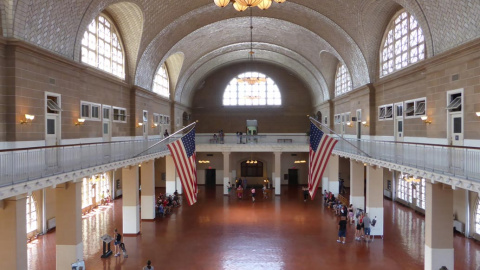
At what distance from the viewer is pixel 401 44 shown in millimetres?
19703

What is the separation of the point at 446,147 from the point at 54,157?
12021 millimetres

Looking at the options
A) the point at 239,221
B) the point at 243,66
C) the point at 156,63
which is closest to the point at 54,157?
the point at 239,221

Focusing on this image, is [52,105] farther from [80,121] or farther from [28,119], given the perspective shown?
[80,121]

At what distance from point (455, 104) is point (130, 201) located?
1577cm

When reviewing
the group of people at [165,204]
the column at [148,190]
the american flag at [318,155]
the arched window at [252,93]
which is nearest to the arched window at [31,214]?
the column at [148,190]

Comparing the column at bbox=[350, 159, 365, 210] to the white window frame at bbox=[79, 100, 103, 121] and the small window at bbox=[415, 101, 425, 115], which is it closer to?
the small window at bbox=[415, 101, 425, 115]

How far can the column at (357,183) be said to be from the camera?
21562 mm

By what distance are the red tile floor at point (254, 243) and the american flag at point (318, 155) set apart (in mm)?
3344

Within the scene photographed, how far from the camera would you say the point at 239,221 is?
72.8 ft

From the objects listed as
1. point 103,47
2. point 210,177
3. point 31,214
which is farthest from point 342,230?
point 210,177

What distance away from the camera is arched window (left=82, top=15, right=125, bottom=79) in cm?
1792

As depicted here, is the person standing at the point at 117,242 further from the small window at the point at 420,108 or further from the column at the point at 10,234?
the small window at the point at 420,108

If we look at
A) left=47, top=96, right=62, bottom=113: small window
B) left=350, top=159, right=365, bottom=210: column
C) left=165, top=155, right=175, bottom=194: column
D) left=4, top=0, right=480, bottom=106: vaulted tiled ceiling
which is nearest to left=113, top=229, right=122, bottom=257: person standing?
left=47, top=96, right=62, bottom=113: small window

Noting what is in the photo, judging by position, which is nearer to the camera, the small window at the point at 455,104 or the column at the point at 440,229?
the column at the point at 440,229
